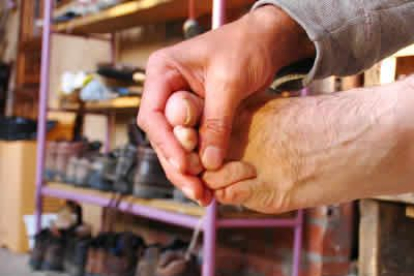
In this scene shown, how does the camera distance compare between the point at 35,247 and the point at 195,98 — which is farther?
the point at 35,247

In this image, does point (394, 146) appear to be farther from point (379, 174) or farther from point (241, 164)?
point (241, 164)

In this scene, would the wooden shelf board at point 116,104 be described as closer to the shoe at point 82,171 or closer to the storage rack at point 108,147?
the storage rack at point 108,147

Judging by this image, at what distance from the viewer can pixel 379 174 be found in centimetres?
60

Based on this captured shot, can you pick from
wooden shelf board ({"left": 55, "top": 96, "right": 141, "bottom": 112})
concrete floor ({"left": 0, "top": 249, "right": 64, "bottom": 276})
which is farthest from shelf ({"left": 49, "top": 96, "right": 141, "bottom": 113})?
concrete floor ({"left": 0, "top": 249, "right": 64, "bottom": 276})

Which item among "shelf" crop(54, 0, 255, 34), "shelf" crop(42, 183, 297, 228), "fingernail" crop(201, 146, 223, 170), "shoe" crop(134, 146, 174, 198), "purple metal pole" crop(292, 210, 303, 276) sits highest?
"shelf" crop(54, 0, 255, 34)

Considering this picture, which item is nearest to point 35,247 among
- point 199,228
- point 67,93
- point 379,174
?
point 67,93

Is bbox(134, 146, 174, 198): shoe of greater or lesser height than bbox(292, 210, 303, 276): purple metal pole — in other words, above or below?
above

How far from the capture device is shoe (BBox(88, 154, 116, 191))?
1810mm

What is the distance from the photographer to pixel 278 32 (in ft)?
2.30

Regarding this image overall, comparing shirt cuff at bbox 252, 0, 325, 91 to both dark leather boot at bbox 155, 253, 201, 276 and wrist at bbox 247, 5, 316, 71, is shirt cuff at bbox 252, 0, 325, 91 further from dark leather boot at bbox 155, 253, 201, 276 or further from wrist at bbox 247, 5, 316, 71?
dark leather boot at bbox 155, 253, 201, 276

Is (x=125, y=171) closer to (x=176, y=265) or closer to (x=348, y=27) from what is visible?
(x=176, y=265)

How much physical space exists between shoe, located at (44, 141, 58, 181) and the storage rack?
0.02 m

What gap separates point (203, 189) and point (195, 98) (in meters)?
0.11

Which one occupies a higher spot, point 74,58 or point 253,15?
point 74,58
